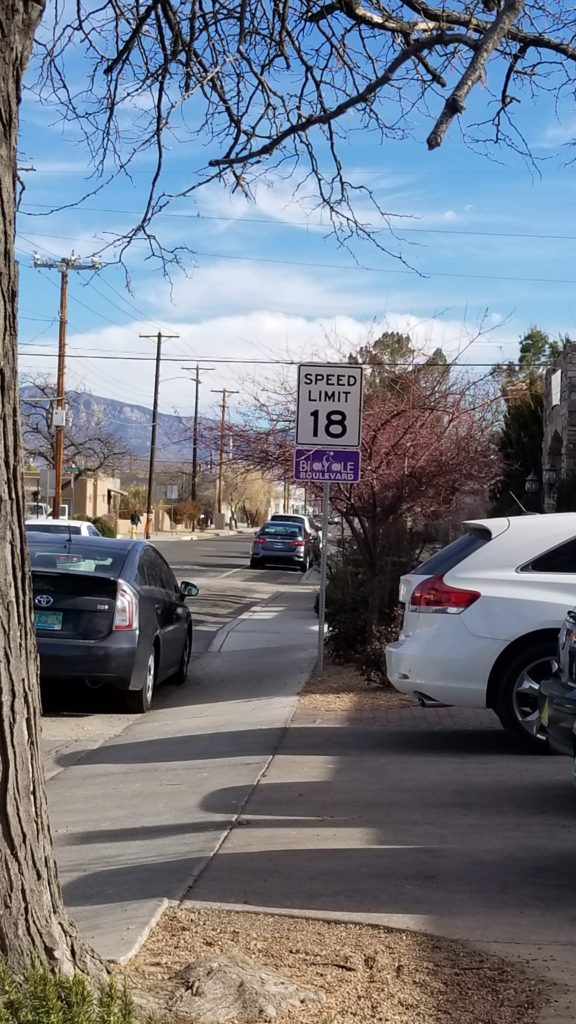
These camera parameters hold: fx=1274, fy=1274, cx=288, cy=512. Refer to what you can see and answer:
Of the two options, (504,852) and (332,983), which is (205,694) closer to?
(504,852)

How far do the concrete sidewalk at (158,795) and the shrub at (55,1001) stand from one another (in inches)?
34.5

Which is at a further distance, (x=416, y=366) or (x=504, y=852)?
(x=416, y=366)

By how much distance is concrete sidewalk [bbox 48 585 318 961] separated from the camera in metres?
5.46

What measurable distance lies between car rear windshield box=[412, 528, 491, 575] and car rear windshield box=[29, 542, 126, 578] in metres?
3.25

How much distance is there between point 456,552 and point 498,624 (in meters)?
0.67

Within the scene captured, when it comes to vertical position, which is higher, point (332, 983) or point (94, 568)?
point (94, 568)

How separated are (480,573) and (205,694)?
460 centimetres

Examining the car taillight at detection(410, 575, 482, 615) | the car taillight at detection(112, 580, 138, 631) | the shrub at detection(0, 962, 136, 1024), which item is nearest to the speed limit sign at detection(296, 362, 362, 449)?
the car taillight at detection(112, 580, 138, 631)

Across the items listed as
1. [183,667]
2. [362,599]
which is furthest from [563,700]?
[183,667]

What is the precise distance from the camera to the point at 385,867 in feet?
19.5

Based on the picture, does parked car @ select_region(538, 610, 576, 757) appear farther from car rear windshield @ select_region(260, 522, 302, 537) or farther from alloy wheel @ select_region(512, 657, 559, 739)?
car rear windshield @ select_region(260, 522, 302, 537)

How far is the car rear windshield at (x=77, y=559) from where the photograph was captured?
11.3 m

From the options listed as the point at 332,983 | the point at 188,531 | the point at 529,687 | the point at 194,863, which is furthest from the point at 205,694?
the point at 188,531

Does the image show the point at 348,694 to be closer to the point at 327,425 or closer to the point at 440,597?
the point at 327,425
